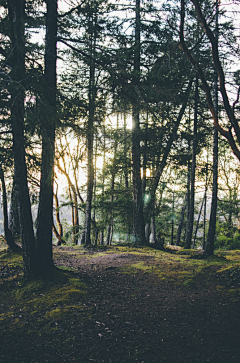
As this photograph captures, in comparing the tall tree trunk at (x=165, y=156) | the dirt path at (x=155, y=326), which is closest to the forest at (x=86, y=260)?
the dirt path at (x=155, y=326)

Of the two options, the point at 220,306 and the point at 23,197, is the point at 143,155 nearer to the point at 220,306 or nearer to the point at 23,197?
the point at 23,197

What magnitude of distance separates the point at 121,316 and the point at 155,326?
0.71 m

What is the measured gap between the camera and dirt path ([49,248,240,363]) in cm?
320

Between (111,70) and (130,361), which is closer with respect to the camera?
(130,361)

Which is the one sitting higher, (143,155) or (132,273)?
(143,155)

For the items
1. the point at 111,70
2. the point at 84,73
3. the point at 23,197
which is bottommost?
the point at 23,197

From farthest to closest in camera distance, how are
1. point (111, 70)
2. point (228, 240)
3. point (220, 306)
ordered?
point (228, 240) < point (111, 70) < point (220, 306)

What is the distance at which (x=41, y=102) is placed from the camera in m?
5.21

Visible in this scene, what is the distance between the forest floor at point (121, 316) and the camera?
3.27m

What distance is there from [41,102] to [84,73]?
9.34m

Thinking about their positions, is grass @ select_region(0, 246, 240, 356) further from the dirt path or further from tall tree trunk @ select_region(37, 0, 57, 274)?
tall tree trunk @ select_region(37, 0, 57, 274)

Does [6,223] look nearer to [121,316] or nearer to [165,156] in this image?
[121,316]

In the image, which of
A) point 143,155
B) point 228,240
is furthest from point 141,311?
point 228,240

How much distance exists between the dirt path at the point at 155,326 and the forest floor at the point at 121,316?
0.04 ft
